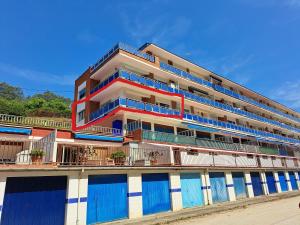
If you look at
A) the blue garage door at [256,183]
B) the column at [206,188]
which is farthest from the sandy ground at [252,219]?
the blue garage door at [256,183]

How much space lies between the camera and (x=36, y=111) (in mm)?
70375

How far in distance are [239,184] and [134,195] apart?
16254 mm

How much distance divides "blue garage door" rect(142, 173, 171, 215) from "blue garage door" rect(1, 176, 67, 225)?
236 inches

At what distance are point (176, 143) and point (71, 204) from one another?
15466 millimetres

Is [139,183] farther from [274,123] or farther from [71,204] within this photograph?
[274,123]

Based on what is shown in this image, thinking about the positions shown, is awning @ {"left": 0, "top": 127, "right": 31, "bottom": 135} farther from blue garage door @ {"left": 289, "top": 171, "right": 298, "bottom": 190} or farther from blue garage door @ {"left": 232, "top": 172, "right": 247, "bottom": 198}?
blue garage door @ {"left": 289, "top": 171, "right": 298, "bottom": 190}

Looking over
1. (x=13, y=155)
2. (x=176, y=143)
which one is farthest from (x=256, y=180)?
(x=13, y=155)

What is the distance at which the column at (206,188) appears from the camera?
71.2 ft

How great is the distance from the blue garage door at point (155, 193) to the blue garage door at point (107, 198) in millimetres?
1747

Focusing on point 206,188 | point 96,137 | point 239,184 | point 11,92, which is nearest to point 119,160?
point 96,137

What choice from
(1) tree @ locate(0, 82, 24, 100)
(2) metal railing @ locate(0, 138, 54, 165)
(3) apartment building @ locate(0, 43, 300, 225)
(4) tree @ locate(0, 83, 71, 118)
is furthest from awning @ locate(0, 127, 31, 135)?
(1) tree @ locate(0, 82, 24, 100)

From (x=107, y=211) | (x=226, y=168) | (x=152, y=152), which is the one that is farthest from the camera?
(x=226, y=168)

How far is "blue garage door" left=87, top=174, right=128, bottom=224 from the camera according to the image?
1429cm

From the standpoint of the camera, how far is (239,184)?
27406 mm
